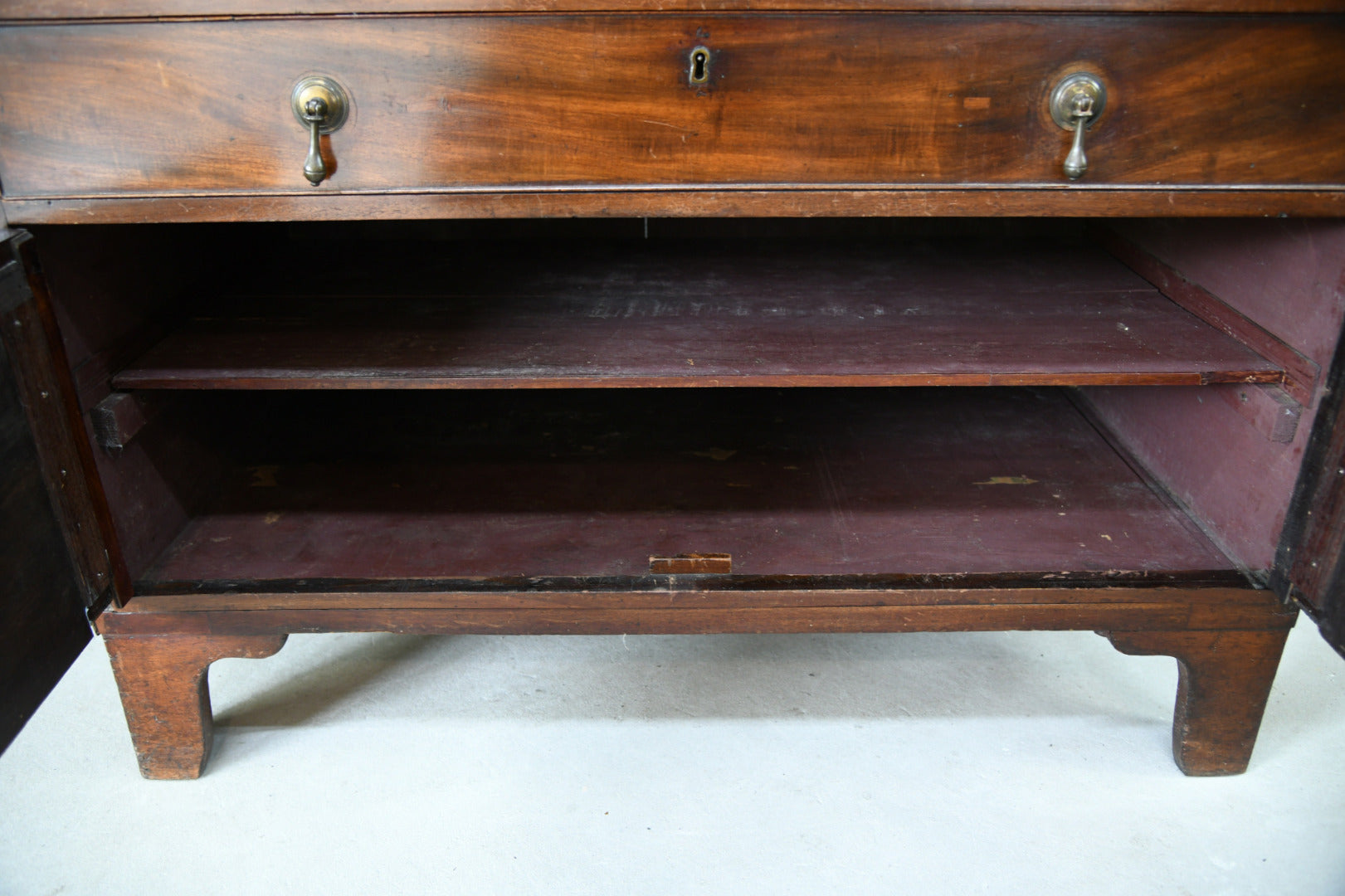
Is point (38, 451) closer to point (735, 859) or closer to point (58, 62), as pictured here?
point (58, 62)

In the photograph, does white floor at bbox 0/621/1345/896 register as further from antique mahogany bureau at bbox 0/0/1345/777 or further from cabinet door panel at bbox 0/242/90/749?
cabinet door panel at bbox 0/242/90/749

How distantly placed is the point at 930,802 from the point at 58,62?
4.61 feet

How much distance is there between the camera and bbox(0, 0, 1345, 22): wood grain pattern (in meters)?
0.98

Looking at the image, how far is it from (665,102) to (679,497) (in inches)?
25.2

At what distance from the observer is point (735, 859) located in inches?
49.7

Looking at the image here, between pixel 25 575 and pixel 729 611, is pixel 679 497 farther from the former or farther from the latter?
pixel 25 575

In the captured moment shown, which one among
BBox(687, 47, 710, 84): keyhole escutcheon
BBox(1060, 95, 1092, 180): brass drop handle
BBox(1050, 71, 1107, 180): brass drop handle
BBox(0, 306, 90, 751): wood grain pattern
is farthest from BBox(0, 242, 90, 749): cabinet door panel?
BBox(1050, 71, 1107, 180): brass drop handle

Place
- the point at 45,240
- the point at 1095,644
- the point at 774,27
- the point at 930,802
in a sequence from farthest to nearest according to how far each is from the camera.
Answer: the point at 1095,644 < the point at 930,802 < the point at 45,240 < the point at 774,27

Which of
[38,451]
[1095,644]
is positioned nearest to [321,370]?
[38,451]

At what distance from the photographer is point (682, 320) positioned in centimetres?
137

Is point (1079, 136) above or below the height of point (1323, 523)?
above

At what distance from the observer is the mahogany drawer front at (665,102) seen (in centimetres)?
101

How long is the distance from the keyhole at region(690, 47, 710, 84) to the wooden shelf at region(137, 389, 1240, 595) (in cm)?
64

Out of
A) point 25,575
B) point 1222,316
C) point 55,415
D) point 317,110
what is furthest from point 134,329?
point 1222,316
